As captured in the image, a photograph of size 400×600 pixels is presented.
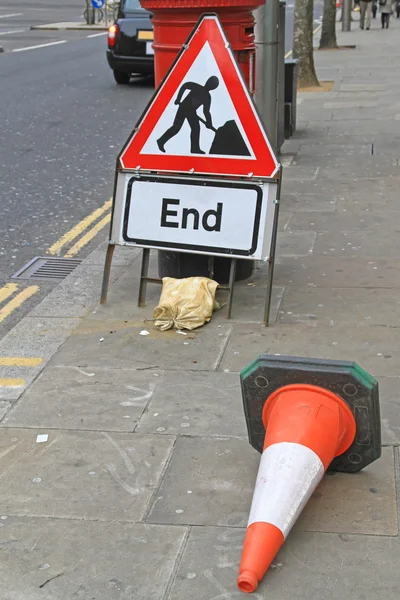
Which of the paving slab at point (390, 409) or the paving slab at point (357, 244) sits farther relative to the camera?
the paving slab at point (357, 244)

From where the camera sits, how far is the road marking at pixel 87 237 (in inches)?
287

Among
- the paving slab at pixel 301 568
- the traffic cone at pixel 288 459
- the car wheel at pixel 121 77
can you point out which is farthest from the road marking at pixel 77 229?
the car wheel at pixel 121 77

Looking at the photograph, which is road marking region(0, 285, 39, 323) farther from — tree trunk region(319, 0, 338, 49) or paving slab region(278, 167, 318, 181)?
tree trunk region(319, 0, 338, 49)

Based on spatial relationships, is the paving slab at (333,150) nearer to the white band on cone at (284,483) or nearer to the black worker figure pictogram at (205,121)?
the black worker figure pictogram at (205,121)

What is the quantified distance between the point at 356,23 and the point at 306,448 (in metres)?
38.7

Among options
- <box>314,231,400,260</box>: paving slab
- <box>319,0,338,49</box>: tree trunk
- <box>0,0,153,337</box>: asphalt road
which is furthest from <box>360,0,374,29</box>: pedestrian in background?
<box>314,231,400,260</box>: paving slab

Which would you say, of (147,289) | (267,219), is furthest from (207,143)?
(147,289)

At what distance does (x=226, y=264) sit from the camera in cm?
588

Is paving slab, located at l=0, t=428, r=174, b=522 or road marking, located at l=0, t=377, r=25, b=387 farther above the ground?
paving slab, located at l=0, t=428, r=174, b=522

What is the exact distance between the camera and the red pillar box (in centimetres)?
540

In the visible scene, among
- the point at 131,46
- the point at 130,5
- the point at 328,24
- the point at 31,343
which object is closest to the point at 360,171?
the point at 31,343

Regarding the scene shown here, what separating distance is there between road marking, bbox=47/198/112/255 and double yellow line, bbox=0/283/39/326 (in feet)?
2.97

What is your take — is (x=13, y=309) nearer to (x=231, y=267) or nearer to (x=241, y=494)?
(x=231, y=267)

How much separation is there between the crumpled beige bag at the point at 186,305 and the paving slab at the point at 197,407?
66cm
